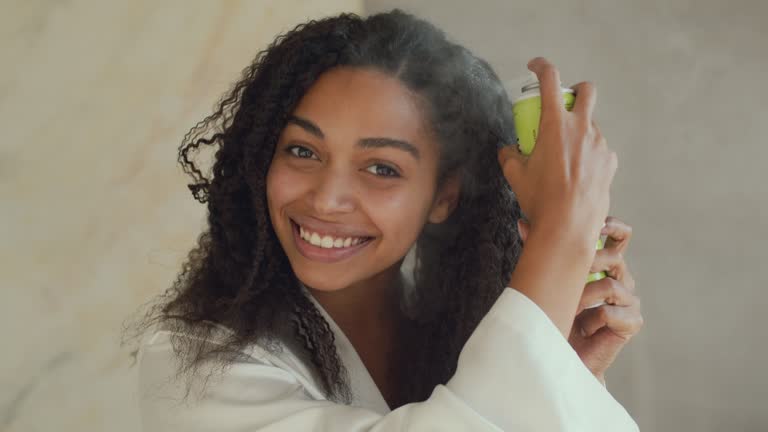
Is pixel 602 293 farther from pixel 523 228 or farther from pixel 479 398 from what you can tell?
pixel 479 398

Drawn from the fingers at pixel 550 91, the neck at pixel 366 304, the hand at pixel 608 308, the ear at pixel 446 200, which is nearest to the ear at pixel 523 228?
the hand at pixel 608 308

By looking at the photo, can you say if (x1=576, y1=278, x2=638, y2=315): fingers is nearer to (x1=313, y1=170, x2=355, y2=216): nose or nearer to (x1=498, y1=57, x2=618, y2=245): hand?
(x1=498, y1=57, x2=618, y2=245): hand

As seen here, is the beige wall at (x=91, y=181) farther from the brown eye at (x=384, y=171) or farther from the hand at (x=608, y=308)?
the hand at (x=608, y=308)

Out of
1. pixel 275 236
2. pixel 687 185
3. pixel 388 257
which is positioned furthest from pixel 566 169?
pixel 687 185

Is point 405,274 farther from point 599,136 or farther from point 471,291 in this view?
point 599,136

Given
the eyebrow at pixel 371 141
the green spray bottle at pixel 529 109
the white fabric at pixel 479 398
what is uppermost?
the green spray bottle at pixel 529 109

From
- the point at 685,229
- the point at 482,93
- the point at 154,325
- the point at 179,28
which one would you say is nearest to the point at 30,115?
the point at 179,28

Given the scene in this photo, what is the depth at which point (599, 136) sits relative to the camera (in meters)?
0.77

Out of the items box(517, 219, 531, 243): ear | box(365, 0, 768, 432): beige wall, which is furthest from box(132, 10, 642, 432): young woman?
box(365, 0, 768, 432): beige wall

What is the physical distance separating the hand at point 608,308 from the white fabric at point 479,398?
0.41 feet

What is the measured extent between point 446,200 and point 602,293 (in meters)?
0.25

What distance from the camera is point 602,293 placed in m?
0.84

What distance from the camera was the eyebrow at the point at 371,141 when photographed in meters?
0.87

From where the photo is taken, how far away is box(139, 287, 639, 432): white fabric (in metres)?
0.67
